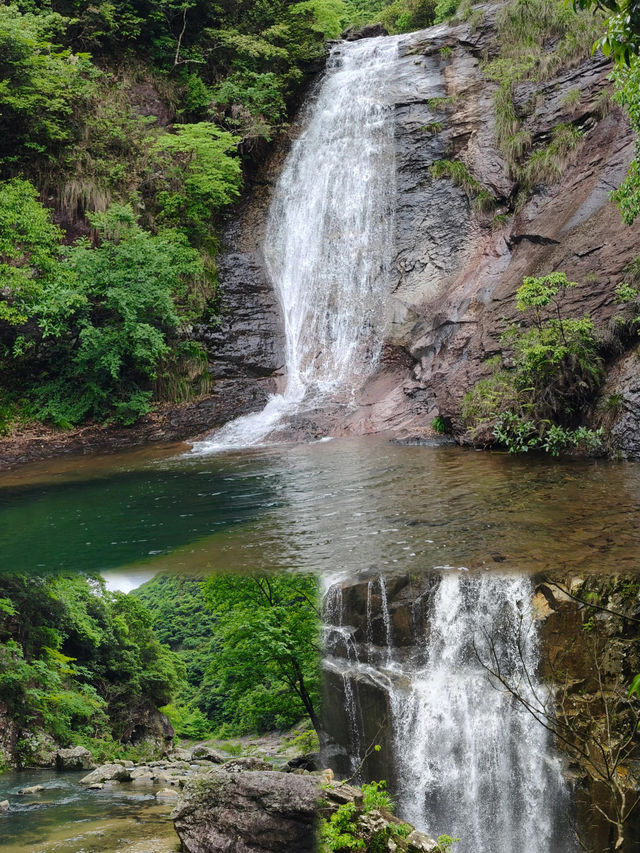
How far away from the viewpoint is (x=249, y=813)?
6.76 meters

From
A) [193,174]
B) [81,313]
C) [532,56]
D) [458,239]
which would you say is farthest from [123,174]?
[532,56]

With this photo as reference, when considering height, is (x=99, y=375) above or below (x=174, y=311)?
below

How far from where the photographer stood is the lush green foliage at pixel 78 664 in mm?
11672

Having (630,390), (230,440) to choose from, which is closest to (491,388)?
(630,390)

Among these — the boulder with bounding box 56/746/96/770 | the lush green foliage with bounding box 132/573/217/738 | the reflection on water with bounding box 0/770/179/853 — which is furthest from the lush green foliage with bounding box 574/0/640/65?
the boulder with bounding box 56/746/96/770

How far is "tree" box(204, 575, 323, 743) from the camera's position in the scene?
7.28 meters

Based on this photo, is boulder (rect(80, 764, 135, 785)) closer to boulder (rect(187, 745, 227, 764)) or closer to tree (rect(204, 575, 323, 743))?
boulder (rect(187, 745, 227, 764))

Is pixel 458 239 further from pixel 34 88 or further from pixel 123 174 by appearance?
pixel 34 88

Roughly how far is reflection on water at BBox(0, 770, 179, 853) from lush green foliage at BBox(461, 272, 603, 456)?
698 centimetres

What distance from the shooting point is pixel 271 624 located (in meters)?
7.94

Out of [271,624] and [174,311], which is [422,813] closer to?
[271,624]

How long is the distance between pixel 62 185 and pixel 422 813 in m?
15.4

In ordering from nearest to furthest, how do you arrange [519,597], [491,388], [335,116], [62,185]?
[519,597] → [491,388] → [62,185] → [335,116]

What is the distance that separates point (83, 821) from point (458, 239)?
13.6 m
